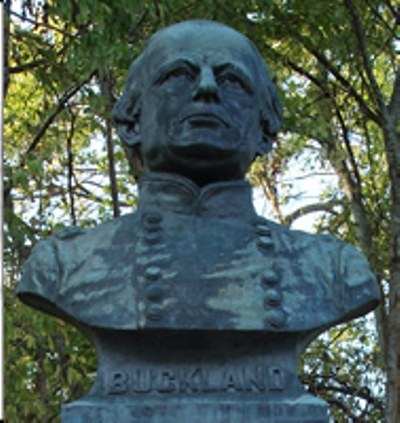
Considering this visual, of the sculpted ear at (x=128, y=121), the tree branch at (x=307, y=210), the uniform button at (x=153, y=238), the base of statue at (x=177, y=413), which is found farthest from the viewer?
the tree branch at (x=307, y=210)

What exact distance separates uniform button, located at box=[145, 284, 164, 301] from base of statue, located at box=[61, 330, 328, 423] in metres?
0.11

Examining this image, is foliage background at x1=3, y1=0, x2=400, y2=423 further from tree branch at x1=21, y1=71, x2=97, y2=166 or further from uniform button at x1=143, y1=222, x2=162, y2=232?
uniform button at x1=143, y1=222, x2=162, y2=232

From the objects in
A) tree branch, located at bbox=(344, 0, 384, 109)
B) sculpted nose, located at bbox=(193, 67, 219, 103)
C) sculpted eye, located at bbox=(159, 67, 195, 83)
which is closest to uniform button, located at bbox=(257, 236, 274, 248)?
sculpted nose, located at bbox=(193, 67, 219, 103)

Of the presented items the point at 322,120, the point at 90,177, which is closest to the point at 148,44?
the point at 322,120

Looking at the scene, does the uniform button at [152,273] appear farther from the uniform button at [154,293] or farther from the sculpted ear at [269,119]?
the sculpted ear at [269,119]

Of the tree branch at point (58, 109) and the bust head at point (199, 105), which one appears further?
the tree branch at point (58, 109)

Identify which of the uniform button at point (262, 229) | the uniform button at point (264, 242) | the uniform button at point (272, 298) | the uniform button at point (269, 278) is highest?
the uniform button at point (262, 229)

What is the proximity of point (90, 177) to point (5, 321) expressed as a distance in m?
4.88

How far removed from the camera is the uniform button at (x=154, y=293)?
Answer: 348 centimetres

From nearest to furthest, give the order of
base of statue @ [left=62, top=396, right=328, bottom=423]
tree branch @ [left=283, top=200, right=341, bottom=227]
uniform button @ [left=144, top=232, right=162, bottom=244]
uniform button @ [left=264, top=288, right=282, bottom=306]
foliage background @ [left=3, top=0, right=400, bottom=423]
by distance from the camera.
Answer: base of statue @ [left=62, top=396, right=328, bottom=423], uniform button @ [left=264, top=288, right=282, bottom=306], uniform button @ [left=144, top=232, right=162, bottom=244], foliage background @ [left=3, top=0, right=400, bottom=423], tree branch @ [left=283, top=200, right=341, bottom=227]

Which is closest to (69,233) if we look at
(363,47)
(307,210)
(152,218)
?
(152,218)

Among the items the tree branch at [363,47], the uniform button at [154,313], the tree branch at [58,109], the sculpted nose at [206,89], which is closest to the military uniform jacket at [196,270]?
the uniform button at [154,313]

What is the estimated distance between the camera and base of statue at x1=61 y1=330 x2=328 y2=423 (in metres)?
3.42

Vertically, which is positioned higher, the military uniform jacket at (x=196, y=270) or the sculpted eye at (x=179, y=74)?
the sculpted eye at (x=179, y=74)
